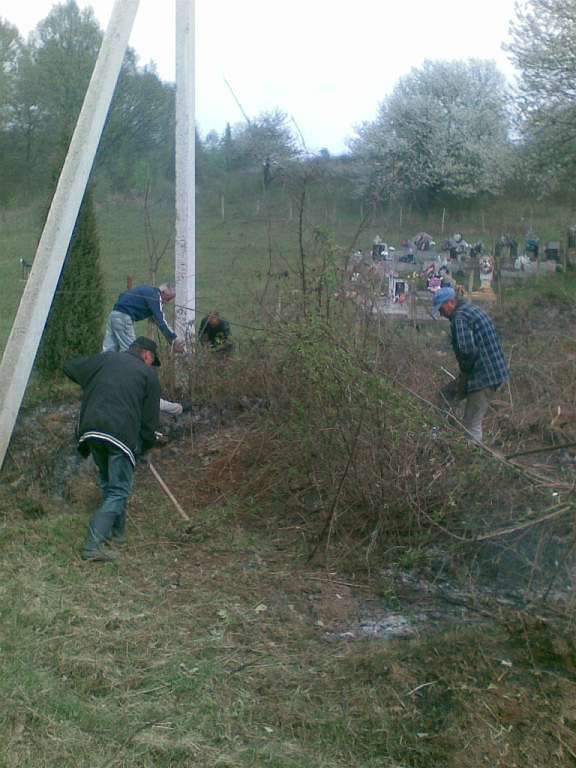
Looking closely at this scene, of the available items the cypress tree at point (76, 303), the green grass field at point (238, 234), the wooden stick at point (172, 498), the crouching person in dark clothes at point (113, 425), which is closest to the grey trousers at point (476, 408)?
the green grass field at point (238, 234)

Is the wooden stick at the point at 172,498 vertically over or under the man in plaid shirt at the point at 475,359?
under

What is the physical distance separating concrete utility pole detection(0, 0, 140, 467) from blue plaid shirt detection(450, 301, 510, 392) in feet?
11.4

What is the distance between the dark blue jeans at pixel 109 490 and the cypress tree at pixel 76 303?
4597 mm

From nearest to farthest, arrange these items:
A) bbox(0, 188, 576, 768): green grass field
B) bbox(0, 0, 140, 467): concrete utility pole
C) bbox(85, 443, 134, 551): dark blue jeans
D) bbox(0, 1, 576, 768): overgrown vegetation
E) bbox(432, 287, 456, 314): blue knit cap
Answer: bbox(0, 188, 576, 768): green grass field, bbox(0, 1, 576, 768): overgrown vegetation, bbox(85, 443, 134, 551): dark blue jeans, bbox(432, 287, 456, 314): blue knit cap, bbox(0, 0, 140, 467): concrete utility pole

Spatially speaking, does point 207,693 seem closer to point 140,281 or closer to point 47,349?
point 47,349

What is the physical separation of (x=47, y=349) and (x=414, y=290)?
4.32 m

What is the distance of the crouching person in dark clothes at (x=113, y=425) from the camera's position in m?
6.73

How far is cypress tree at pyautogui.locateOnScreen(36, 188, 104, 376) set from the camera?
11305mm

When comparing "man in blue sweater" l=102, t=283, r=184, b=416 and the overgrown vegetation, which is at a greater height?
"man in blue sweater" l=102, t=283, r=184, b=416

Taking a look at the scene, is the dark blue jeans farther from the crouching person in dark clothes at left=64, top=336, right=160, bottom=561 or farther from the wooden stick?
the wooden stick

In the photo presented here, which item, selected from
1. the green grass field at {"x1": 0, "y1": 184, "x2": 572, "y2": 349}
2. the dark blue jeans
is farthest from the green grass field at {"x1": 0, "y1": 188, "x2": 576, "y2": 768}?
the green grass field at {"x1": 0, "y1": 184, "x2": 572, "y2": 349}

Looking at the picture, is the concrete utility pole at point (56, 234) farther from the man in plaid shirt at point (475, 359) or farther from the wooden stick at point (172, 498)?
the man in plaid shirt at point (475, 359)

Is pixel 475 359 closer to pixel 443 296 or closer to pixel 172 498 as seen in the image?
pixel 443 296

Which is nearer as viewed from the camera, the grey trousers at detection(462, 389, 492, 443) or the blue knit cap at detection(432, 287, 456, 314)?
the grey trousers at detection(462, 389, 492, 443)
